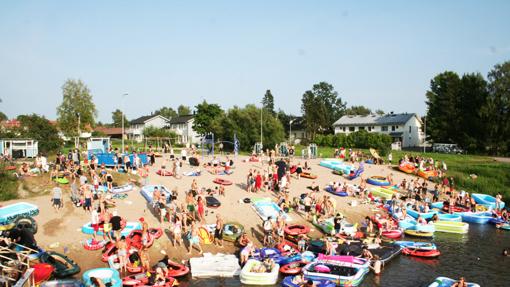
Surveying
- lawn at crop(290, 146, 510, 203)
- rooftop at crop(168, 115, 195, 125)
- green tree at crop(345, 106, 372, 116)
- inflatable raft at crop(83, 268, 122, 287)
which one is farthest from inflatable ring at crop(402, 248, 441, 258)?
green tree at crop(345, 106, 372, 116)

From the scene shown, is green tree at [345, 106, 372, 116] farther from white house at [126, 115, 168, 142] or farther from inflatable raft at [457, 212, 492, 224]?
inflatable raft at [457, 212, 492, 224]

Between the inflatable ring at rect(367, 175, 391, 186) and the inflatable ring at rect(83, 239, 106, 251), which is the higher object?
the inflatable ring at rect(367, 175, 391, 186)

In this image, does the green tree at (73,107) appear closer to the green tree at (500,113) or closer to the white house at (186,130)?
the white house at (186,130)

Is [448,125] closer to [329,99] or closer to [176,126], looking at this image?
[329,99]

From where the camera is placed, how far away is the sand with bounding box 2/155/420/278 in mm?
18016

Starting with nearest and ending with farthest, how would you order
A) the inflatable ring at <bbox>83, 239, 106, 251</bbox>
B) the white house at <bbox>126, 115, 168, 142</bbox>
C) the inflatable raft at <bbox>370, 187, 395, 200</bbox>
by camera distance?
the inflatable ring at <bbox>83, 239, 106, 251</bbox>
the inflatable raft at <bbox>370, 187, 395, 200</bbox>
the white house at <bbox>126, 115, 168, 142</bbox>

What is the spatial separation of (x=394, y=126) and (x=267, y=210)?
55.1m

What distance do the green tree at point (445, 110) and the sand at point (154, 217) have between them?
35499 mm

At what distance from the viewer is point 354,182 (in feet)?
112

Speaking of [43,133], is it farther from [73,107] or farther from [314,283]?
[314,283]

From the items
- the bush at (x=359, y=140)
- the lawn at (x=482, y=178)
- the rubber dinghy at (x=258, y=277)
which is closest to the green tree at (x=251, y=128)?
the bush at (x=359, y=140)

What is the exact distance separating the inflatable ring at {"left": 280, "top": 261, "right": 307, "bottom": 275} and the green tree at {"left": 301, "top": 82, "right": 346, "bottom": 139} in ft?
228

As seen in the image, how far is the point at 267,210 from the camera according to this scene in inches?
933

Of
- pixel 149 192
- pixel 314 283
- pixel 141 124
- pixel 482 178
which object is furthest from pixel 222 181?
pixel 141 124
